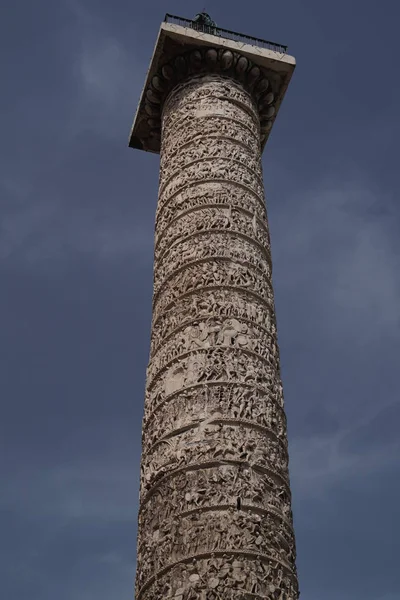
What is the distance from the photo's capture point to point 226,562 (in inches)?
145

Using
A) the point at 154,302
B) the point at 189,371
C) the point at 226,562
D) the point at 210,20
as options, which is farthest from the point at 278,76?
the point at 226,562

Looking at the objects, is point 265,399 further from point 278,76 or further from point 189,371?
point 278,76

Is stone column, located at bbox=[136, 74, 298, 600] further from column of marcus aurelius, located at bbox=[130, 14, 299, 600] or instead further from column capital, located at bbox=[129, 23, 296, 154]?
column capital, located at bbox=[129, 23, 296, 154]

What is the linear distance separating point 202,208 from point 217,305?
3.05 feet

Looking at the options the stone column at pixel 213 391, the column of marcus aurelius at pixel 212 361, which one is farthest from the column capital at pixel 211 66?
the stone column at pixel 213 391

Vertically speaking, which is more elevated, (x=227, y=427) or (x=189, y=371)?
(x=189, y=371)

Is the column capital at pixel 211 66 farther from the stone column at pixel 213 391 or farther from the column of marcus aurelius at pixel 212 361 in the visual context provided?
the stone column at pixel 213 391

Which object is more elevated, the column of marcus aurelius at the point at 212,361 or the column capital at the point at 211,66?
the column capital at the point at 211,66

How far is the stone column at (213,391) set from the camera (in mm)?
3773

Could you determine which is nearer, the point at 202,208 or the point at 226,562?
the point at 226,562

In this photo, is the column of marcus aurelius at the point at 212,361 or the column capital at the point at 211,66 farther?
the column capital at the point at 211,66

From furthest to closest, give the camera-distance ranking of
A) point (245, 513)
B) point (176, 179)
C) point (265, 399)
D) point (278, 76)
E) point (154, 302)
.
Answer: point (278, 76) < point (176, 179) < point (154, 302) < point (265, 399) < point (245, 513)

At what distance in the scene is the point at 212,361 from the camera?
4492 millimetres

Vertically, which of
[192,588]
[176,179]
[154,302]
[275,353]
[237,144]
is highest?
[237,144]
